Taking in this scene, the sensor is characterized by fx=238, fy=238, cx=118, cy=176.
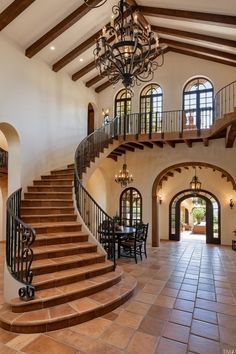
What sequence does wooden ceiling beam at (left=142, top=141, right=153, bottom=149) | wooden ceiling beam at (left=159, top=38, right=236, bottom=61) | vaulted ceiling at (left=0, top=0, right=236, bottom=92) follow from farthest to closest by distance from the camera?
wooden ceiling beam at (left=142, top=141, right=153, bottom=149), wooden ceiling beam at (left=159, top=38, right=236, bottom=61), vaulted ceiling at (left=0, top=0, right=236, bottom=92)

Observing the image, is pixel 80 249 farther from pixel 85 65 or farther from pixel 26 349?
pixel 85 65

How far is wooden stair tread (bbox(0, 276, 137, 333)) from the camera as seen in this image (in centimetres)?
295

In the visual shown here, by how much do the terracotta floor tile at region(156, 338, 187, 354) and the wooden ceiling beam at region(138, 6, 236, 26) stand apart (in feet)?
21.4

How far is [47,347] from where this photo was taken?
2676 mm

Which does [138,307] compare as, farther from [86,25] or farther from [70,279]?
[86,25]

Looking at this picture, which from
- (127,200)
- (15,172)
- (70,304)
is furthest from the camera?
(127,200)

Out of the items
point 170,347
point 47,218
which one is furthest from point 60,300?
point 47,218

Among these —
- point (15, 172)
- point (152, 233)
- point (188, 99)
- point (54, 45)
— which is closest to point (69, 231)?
point (15, 172)

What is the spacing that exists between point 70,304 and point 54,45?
24.3 feet

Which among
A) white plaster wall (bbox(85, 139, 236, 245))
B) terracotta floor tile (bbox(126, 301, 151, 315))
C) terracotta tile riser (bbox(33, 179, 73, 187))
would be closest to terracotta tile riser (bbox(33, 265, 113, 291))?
terracotta floor tile (bbox(126, 301, 151, 315))

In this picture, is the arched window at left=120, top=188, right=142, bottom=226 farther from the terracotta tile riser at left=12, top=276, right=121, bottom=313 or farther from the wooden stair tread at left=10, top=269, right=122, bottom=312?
the terracotta tile riser at left=12, top=276, right=121, bottom=313

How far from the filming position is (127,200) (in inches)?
420

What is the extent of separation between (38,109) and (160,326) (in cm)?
664

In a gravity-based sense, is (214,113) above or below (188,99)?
below
